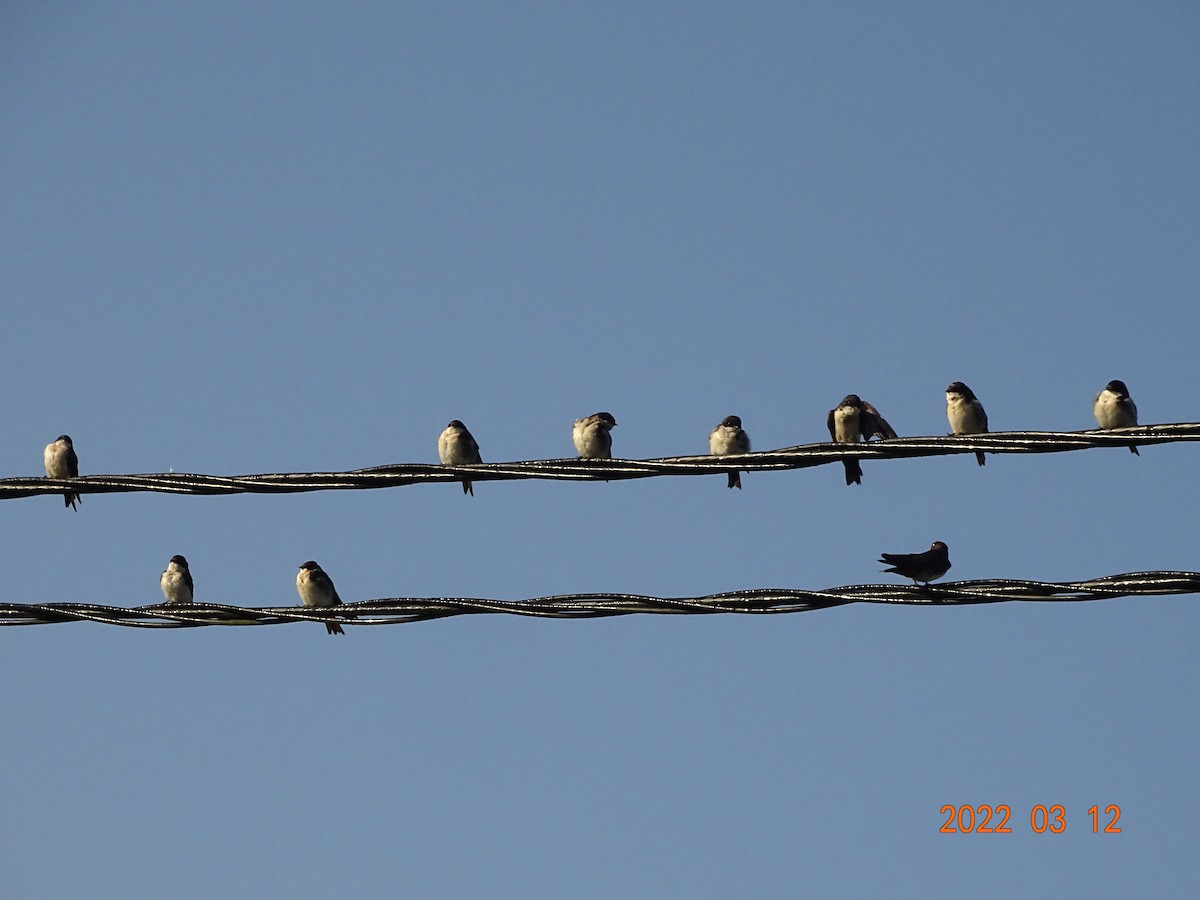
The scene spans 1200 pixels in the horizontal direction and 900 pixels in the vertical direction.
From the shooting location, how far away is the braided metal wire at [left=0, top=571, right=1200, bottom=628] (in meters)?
8.01

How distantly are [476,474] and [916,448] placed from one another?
225 cm

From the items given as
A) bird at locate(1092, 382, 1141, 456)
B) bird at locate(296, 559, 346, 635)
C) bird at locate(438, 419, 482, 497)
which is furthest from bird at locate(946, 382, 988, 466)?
bird at locate(296, 559, 346, 635)

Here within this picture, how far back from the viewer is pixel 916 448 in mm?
8438

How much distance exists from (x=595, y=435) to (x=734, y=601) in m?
8.10

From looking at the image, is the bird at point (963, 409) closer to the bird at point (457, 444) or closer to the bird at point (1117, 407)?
the bird at point (1117, 407)

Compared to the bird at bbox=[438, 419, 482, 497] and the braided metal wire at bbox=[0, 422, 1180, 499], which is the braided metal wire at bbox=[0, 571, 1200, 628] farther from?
the bird at bbox=[438, 419, 482, 497]

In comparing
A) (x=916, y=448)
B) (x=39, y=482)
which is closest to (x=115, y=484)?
(x=39, y=482)

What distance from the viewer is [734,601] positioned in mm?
8289

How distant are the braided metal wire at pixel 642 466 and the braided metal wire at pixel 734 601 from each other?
64cm

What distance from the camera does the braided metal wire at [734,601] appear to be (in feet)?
26.3

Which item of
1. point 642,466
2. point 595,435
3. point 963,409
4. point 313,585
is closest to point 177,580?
point 313,585

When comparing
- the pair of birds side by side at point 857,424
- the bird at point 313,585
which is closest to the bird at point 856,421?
the pair of birds side by side at point 857,424

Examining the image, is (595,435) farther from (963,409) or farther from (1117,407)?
(1117,407)

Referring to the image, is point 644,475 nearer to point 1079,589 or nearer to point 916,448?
point 916,448
